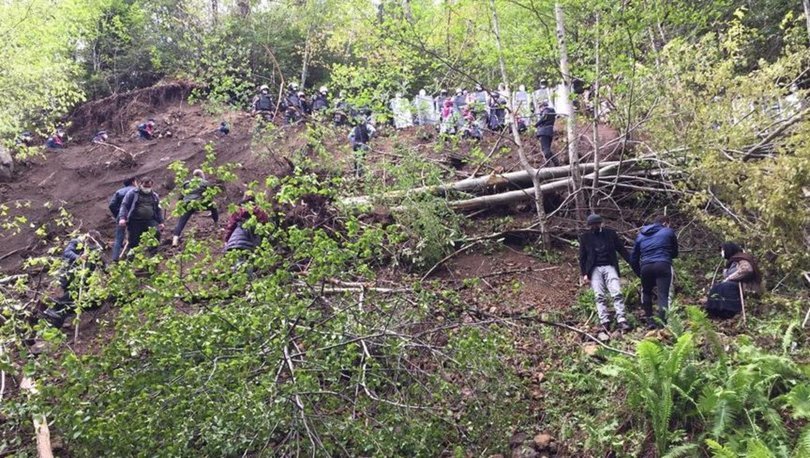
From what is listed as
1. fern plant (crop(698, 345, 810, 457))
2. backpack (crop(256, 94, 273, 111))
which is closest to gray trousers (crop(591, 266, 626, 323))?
fern plant (crop(698, 345, 810, 457))

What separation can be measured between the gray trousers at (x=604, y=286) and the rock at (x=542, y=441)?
2597 mm

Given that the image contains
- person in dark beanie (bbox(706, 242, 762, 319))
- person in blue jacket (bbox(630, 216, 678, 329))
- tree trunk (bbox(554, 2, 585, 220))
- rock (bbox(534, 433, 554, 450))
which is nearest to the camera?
rock (bbox(534, 433, 554, 450))

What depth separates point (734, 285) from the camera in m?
7.42

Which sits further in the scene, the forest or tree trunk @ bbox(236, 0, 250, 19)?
tree trunk @ bbox(236, 0, 250, 19)

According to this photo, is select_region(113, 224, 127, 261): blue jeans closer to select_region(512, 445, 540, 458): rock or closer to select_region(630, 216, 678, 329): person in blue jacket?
select_region(512, 445, 540, 458): rock

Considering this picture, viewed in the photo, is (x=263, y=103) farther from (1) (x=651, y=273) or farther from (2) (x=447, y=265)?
(1) (x=651, y=273)

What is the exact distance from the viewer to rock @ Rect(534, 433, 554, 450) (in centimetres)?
560

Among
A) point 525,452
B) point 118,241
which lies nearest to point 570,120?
point 525,452

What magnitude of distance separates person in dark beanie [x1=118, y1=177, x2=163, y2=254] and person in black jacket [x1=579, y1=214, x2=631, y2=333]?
739 centimetres

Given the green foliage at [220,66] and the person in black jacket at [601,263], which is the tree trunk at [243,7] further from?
the person in black jacket at [601,263]

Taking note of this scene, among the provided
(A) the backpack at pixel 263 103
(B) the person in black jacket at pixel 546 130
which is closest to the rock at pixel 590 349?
(B) the person in black jacket at pixel 546 130

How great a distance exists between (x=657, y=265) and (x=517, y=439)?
334 cm

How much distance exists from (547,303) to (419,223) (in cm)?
259

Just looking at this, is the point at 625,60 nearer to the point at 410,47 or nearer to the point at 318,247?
the point at 410,47
